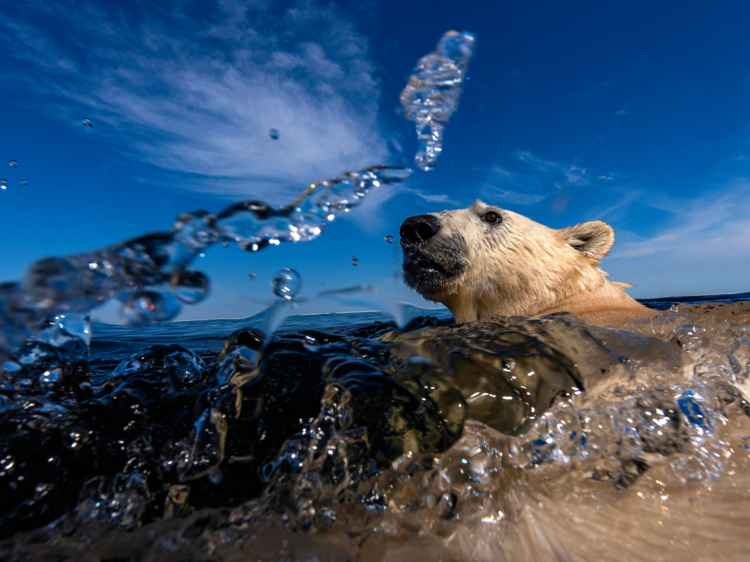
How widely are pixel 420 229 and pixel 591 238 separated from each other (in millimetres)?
1784

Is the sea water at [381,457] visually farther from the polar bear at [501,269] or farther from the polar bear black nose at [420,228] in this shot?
the polar bear black nose at [420,228]

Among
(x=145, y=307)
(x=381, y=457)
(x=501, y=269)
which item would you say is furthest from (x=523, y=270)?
(x=145, y=307)

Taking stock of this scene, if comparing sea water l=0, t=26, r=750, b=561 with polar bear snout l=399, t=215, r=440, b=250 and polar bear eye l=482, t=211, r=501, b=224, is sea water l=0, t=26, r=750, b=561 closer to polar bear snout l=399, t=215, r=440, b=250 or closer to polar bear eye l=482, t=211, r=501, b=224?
polar bear snout l=399, t=215, r=440, b=250

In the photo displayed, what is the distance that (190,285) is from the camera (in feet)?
5.75

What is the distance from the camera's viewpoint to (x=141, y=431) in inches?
50.4

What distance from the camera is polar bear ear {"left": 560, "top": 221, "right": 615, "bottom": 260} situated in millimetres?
3566

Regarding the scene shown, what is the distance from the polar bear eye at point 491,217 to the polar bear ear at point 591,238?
72cm

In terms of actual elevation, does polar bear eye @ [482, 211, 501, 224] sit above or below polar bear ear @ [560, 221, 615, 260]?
above

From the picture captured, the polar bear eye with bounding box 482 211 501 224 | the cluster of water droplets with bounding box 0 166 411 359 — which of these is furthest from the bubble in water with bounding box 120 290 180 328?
the polar bear eye with bounding box 482 211 501 224

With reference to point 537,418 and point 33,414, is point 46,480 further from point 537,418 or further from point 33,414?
point 537,418

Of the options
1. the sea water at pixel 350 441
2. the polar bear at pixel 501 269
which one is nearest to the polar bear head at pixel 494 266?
the polar bear at pixel 501 269

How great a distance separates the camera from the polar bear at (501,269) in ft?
10.8

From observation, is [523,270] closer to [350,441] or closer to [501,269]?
[501,269]

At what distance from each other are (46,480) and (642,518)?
1.80m
